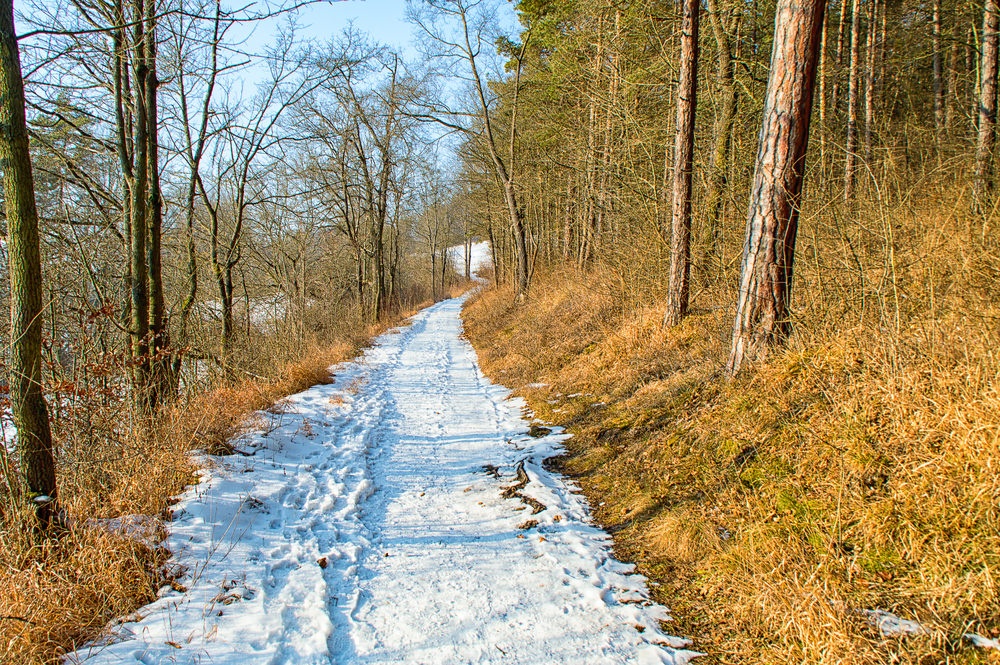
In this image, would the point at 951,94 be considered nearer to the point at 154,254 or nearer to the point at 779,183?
the point at 779,183

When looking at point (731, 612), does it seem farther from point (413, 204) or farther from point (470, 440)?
point (413, 204)

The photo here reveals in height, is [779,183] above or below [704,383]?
above

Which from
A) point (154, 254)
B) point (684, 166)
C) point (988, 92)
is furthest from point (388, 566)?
point (988, 92)

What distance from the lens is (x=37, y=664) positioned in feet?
7.79

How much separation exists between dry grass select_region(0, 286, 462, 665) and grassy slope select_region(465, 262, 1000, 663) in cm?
335

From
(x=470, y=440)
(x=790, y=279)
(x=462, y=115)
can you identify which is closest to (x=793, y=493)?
(x=790, y=279)

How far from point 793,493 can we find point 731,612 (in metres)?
1.01

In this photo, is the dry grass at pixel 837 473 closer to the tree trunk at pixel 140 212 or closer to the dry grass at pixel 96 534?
the dry grass at pixel 96 534

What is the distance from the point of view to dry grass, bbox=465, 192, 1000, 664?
2.40m

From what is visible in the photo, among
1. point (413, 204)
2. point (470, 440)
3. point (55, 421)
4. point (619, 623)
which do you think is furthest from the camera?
point (413, 204)

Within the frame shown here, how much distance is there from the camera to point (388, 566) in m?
3.59

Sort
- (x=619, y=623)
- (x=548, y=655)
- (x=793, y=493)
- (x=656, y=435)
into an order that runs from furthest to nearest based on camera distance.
A: (x=656, y=435) < (x=793, y=493) < (x=619, y=623) < (x=548, y=655)

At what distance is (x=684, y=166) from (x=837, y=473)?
539 cm

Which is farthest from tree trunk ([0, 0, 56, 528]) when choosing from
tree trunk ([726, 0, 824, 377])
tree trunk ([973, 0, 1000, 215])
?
tree trunk ([973, 0, 1000, 215])
